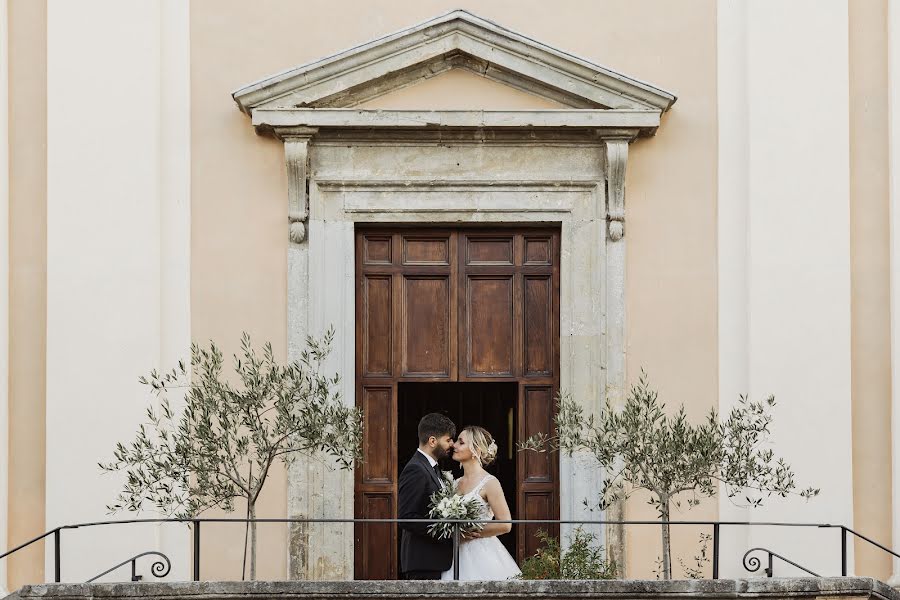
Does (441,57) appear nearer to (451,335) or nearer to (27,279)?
(451,335)

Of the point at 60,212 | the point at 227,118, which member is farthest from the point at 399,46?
the point at 60,212

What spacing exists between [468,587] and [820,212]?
3975mm

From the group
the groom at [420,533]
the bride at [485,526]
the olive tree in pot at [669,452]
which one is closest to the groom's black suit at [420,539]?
the groom at [420,533]

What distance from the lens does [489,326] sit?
10.2m

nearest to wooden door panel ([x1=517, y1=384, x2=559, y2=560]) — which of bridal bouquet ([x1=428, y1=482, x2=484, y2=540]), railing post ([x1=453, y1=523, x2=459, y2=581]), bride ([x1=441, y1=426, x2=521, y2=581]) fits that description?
bride ([x1=441, y1=426, x2=521, y2=581])

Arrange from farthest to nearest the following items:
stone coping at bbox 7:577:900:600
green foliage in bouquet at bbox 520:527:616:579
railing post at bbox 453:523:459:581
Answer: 1. green foliage in bouquet at bbox 520:527:616:579
2. railing post at bbox 453:523:459:581
3. stone coping at bbox 7:577:900:600

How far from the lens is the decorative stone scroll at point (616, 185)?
999 cm

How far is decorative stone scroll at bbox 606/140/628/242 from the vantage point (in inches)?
393

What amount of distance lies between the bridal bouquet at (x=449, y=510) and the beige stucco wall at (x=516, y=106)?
4.94ft

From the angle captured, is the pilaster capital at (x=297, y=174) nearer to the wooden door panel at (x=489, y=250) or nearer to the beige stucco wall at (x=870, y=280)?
the wooden door panel at (x=489, y=250)

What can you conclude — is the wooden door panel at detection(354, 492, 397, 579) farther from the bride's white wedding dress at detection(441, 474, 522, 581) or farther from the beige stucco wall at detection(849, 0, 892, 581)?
the beige stucco wall at detection(849, 0, 892, 581)

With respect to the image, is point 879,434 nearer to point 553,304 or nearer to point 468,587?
point 553,304

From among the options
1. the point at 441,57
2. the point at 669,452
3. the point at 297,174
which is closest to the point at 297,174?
the point at 297,174

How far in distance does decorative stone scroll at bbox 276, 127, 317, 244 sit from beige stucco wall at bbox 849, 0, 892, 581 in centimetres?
383
